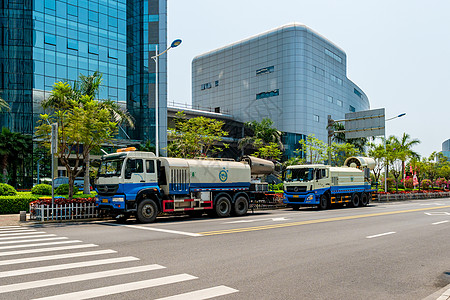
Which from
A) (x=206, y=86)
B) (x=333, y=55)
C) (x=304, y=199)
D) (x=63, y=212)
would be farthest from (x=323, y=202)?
(x=206, y=86)

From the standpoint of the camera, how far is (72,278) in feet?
22.5

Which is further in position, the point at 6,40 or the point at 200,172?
the point at 6,40

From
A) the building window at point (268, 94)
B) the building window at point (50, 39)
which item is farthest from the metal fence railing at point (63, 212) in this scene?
the building window at point (268, 94)

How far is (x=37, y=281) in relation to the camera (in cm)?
667

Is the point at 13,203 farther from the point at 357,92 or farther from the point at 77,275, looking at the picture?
the point at 357,92

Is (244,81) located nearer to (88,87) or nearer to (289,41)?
(289,41)

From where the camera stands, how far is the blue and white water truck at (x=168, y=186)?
16703mm

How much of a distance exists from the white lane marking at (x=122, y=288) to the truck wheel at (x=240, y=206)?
1380cm

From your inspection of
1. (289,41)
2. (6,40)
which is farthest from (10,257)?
(289,41)

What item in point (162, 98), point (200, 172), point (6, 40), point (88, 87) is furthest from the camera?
point (162, 98)

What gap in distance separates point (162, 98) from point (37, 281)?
44426 mm

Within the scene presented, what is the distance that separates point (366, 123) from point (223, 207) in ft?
53.3

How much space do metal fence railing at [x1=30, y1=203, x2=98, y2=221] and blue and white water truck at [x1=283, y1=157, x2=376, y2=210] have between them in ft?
43.4

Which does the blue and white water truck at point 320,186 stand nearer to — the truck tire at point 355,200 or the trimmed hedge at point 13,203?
the truck tire at point 355,200
